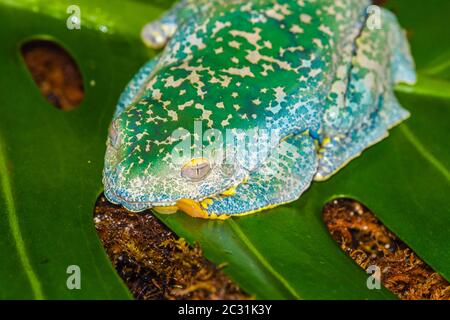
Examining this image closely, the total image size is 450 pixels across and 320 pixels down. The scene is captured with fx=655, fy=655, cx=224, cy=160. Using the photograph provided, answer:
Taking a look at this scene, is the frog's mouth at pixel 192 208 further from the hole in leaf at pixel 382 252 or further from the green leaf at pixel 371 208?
the hole in leaf at pixel 382 252

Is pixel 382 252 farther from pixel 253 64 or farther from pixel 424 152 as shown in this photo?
pixel 253 64

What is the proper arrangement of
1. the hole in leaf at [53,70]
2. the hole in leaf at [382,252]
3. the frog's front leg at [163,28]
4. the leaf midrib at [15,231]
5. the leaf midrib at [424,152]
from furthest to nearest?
the hole in leaf at [53,70] → the frog's front leg at [163,28] → the leaf midrib at [424,152] → the hole in leaf at [382,252] → the leaf midrib at [15,231]

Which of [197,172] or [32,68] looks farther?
[32,68]

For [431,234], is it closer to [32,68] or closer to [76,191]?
[76,191]

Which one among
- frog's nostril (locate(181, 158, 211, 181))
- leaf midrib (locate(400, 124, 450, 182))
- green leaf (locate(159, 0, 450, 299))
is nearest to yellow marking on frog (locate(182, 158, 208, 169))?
frog's nostril (locate(181, 158, 211, 181))

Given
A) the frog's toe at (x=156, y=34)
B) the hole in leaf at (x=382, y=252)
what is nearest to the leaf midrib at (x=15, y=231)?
the frog's toe at (x=156, y=34)
